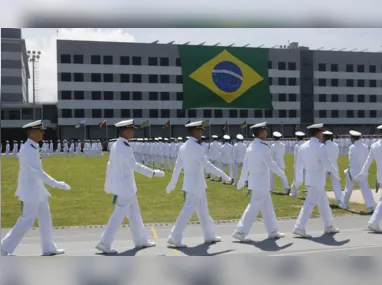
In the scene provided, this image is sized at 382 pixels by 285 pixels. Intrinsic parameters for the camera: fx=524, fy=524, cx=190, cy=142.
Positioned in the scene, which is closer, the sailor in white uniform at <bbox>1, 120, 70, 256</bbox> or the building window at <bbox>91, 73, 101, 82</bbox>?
the sailor in white uniform at <bbox>1, 120, 70, 256</bbox>

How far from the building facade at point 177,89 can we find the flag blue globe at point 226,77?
1142 millimetres

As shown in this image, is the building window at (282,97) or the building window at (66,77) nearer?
the building window at (66,77)

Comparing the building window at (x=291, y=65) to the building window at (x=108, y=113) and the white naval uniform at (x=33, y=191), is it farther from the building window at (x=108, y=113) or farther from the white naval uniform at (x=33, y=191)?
the white naval uniform at (x=33, y=191)

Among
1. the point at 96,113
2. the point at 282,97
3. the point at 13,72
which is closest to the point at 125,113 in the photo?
the point at 96,113

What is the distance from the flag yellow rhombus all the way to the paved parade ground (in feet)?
8.20

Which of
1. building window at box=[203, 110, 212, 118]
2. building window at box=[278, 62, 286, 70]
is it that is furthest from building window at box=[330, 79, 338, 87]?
building window at box=[203, 110, 212, 118]

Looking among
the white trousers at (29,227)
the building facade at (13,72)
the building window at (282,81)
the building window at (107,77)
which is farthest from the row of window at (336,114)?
the white trousers at (29,227)

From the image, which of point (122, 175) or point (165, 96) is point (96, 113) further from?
point (122, 175)

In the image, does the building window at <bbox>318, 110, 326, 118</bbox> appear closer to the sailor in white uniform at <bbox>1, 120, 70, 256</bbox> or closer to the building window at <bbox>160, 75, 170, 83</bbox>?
the building window at <bbox>160, 75, 170, 83</bbox>

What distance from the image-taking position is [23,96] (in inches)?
522

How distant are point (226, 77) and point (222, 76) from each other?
79mm

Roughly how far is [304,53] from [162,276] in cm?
694

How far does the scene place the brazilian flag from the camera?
30.8 feet

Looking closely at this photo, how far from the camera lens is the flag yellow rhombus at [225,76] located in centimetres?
940
